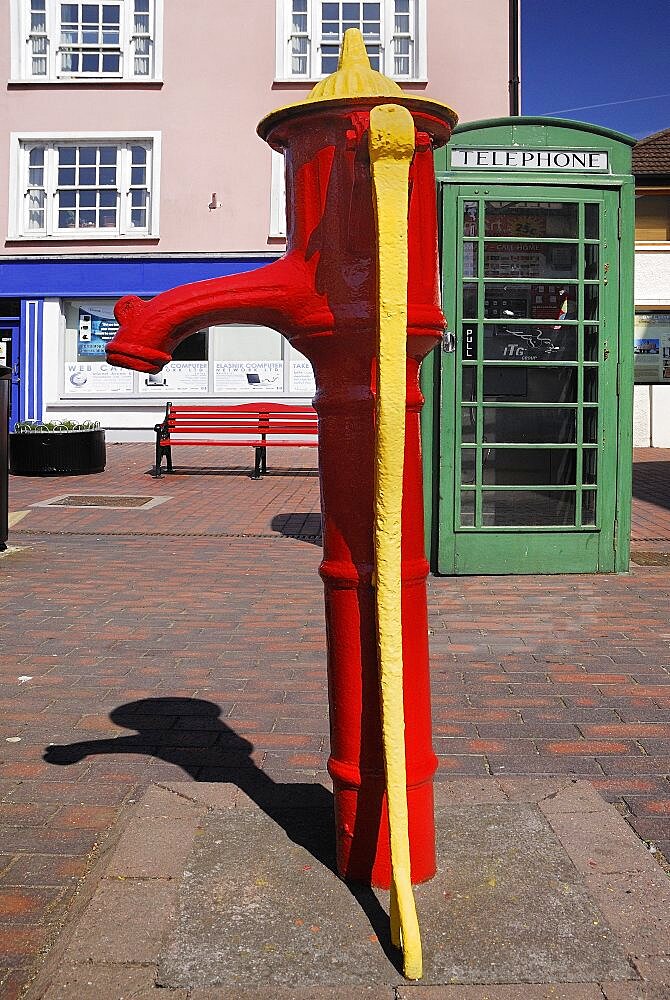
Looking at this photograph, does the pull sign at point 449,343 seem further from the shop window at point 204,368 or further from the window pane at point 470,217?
the shop window at point 204,368

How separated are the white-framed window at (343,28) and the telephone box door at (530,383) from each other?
16014 mm

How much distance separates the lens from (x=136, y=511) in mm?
11062

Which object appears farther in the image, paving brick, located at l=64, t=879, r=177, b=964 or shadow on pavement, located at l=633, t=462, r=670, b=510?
shadow on pavement, located at l=633, t=462, r=670, b=510

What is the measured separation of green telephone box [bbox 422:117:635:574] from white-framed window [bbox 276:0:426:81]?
52.1 ft

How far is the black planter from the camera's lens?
47.5 feet

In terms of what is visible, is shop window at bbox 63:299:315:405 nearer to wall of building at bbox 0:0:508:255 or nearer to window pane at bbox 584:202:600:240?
wall of building at bbox 0:0:508:255

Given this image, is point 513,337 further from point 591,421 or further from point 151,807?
point 151,807

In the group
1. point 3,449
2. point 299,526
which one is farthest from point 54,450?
point 3,449

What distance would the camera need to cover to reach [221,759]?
3869 mm

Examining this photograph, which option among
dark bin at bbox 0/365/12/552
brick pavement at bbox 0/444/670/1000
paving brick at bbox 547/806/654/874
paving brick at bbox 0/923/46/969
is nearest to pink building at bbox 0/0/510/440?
dark bin at bbox 0/365/12/552

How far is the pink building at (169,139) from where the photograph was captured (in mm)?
21859

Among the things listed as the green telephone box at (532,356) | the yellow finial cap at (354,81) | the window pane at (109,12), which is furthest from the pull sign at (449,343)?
the window pane at (109,12)

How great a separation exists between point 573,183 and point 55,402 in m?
17.1

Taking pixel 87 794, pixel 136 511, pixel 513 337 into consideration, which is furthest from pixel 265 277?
pixel 136 511
